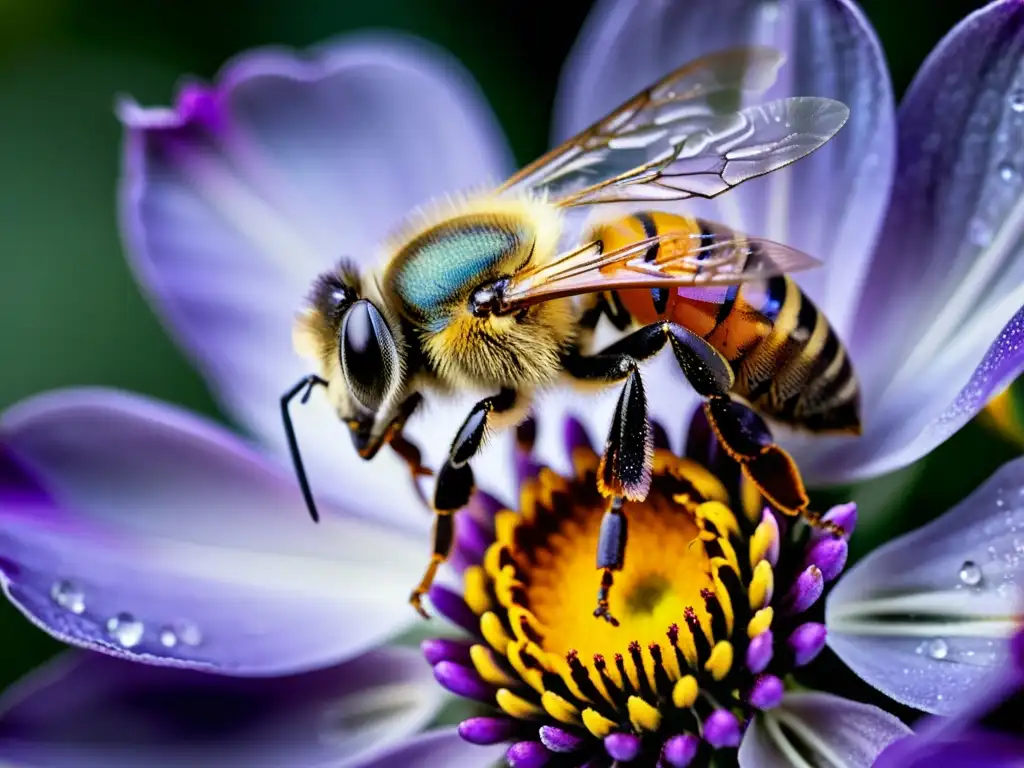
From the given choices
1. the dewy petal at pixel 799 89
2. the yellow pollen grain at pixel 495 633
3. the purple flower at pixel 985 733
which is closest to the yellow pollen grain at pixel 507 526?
the yellow pollen grain at pixel 495 633

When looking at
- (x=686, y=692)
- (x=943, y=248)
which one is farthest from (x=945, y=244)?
(x=686, y=692)

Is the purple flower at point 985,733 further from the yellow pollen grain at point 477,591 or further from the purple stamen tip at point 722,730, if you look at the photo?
the yellow pollen grain at point 477,591

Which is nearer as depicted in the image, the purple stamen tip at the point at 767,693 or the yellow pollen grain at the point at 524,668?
the purple stamen tip at the point at 767,693

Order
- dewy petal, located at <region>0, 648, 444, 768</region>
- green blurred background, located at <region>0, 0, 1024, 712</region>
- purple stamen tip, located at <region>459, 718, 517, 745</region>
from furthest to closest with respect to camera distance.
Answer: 1. green blurred background, located at <region>0, 0, 1024, 712</region>
2. dewy petal, located at <region>0, 648, 444, 768</region>
3. purple stamen tip, located at <region>459, 718, 517, 745</region>

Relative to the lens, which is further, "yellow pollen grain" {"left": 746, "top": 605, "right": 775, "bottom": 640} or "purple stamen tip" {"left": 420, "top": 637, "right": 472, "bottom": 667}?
"purple stamen tip" {"left": 420, "top": 637, "right": 472, "bottom": 667}

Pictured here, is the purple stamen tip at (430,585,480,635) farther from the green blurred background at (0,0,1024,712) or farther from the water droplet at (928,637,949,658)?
the green blurred background at (0,0,1024,712)

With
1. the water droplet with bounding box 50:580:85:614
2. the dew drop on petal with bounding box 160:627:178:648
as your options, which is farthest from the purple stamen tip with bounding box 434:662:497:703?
the water droplet with bounding box 50:580:85:614

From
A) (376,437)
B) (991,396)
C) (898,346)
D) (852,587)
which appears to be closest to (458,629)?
(376,437)

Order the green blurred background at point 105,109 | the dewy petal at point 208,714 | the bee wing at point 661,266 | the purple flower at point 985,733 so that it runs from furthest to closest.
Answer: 1. the green blurred background at point 105,109
2. the dewy petal at point 208,714
3. the bee wing at point 661,266
4. the purple flower at point 985,733
